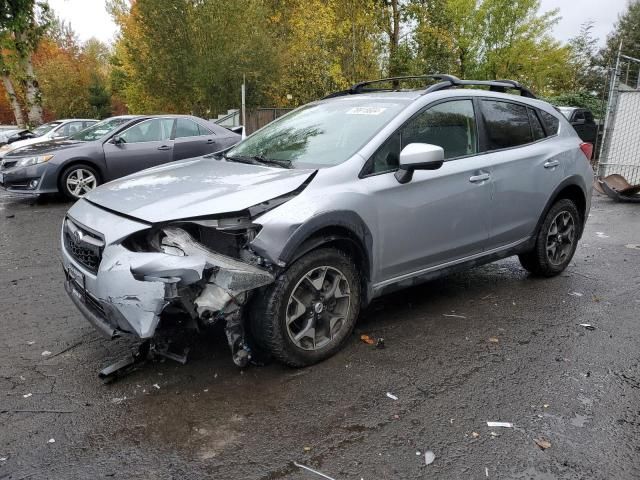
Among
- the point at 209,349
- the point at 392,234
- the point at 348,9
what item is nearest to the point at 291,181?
the point at 392,234

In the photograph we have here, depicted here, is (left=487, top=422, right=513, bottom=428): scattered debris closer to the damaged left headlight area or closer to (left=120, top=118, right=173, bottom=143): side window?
the damaged left headlight area

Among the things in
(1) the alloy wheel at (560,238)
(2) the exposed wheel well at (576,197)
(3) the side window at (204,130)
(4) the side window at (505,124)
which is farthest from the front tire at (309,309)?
(3) the side window at (204,130)

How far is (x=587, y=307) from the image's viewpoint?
14.9 feet

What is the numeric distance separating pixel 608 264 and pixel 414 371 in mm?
3632

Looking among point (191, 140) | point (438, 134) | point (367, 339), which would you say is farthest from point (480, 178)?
point (191, 140)

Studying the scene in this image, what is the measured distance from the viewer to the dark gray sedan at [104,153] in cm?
917

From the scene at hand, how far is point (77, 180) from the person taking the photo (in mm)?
9445

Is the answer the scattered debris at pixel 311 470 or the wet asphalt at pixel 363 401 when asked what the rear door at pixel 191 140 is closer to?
the wet asphalt at pixel 363 401

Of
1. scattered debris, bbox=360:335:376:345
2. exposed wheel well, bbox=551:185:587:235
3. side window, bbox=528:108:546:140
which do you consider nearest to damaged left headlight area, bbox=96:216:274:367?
scattered debris, bbox=360:335:376:345

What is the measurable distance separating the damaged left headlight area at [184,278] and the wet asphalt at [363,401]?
46cm

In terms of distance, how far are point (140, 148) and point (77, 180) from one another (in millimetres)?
1254

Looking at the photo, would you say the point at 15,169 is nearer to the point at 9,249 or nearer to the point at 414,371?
the point at 9,249

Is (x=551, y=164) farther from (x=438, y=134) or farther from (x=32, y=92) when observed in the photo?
(x=32, y=92)

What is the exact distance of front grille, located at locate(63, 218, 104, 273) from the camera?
305cm
